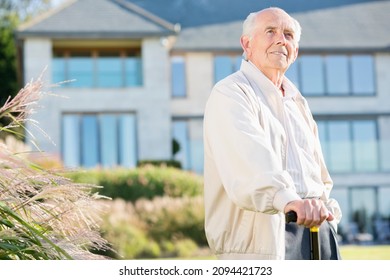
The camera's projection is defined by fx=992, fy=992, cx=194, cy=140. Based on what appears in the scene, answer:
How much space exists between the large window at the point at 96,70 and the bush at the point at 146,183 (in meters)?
2.77

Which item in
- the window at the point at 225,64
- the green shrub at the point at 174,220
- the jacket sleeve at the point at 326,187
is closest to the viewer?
the jacket sleeve at the point at 326,187

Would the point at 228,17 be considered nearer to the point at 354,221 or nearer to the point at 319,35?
the point at 319,35

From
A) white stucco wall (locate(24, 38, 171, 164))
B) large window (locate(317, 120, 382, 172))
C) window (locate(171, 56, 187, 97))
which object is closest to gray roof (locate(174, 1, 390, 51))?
window (locate(171, 56, 187, 97))

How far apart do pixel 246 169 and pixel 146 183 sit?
1178cm

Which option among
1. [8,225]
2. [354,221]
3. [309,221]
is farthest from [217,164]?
[354,221]

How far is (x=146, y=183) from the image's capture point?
542 inches

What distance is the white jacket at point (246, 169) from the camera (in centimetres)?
198

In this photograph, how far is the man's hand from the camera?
187cm

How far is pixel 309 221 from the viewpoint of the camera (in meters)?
1.87

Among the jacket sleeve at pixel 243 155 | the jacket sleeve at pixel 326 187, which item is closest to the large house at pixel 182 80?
the jacket sleeve at pixel 326 187

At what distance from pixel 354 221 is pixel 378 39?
406cm

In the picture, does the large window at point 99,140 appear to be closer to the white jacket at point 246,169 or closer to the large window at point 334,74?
the large window at point 334,74

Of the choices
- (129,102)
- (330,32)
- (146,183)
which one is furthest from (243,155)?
(330,32)

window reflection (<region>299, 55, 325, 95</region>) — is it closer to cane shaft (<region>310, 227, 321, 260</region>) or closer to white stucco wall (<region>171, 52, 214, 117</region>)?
white stucco wall (<region>171, 52, 214, 117</region>)
